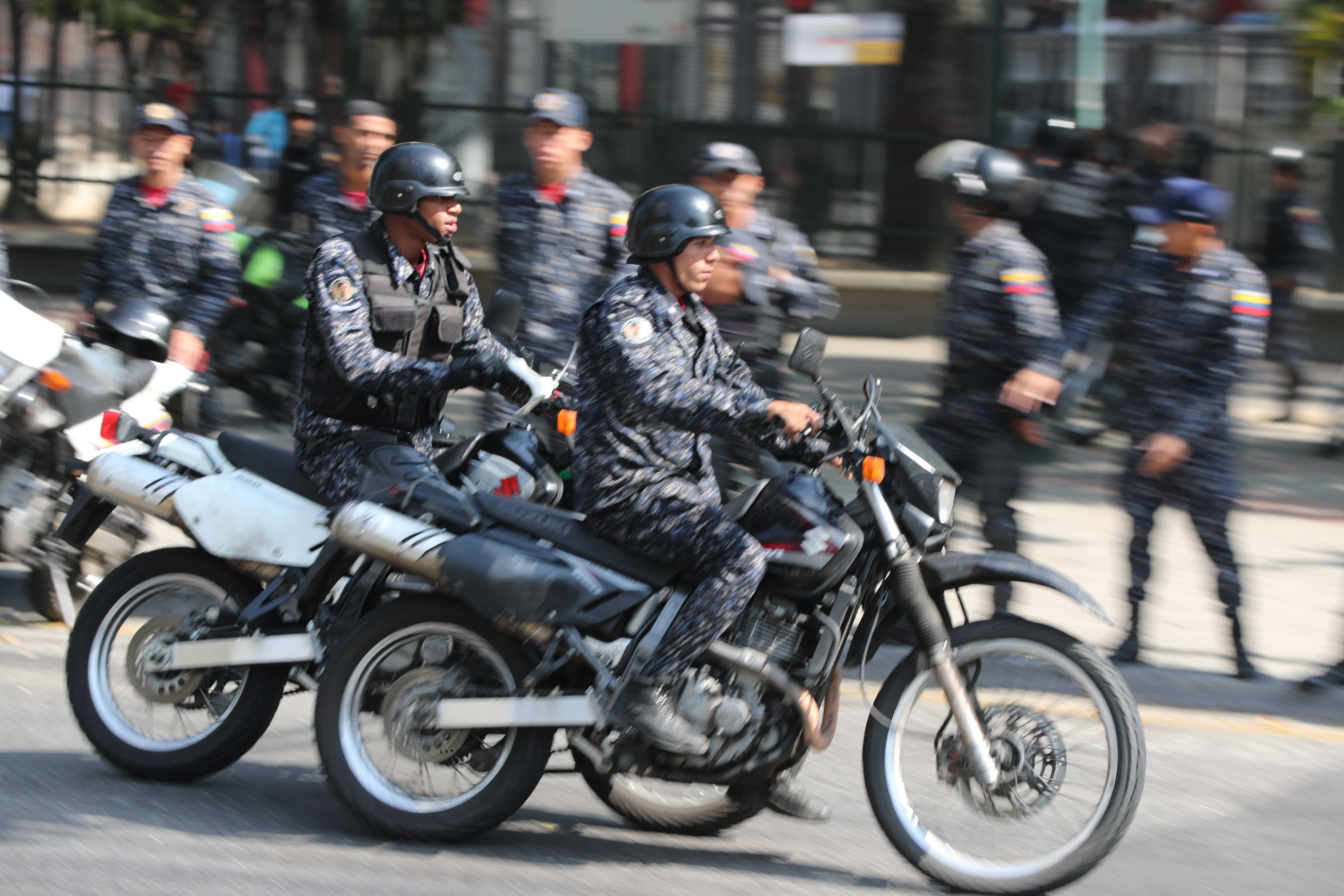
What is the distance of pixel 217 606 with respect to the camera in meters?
4.75

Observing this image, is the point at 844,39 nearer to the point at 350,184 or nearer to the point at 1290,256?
the point at 1290,256

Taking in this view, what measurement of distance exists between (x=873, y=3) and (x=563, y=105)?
26.5ft

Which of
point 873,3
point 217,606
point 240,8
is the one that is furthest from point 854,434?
point 240,8

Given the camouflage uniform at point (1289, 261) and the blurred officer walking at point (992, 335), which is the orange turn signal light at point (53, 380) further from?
the camouflage uniform at point (1289, 261)

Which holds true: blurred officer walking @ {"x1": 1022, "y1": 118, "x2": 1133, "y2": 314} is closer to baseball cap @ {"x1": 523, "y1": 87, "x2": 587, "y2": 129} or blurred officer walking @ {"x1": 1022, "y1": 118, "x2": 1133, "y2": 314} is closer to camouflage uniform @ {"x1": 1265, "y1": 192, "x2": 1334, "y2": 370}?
camouflage uniform @ {"x1": 1265, "y1": 192, "x2": 1334, "y2": 370}

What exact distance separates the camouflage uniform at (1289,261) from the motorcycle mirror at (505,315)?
7.17 meters

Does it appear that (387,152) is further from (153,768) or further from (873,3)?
(873,3)

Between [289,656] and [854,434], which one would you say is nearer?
[854,434]

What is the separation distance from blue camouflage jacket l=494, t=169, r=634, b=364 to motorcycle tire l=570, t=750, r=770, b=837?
2.72 m

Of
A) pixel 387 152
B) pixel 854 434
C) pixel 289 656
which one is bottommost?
pixel 289 656

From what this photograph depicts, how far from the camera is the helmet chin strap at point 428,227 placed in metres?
4.87

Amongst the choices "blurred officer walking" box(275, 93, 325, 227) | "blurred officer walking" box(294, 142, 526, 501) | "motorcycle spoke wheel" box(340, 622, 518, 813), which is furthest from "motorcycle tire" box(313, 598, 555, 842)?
"blurred officer walking" box(275, 93, 325, 227)

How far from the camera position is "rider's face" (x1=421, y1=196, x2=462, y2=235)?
15.9ft

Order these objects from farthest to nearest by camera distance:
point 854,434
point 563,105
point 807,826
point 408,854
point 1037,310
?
point 563,105
point 1037,310
point 807,826
point 408,854
point 854,434
